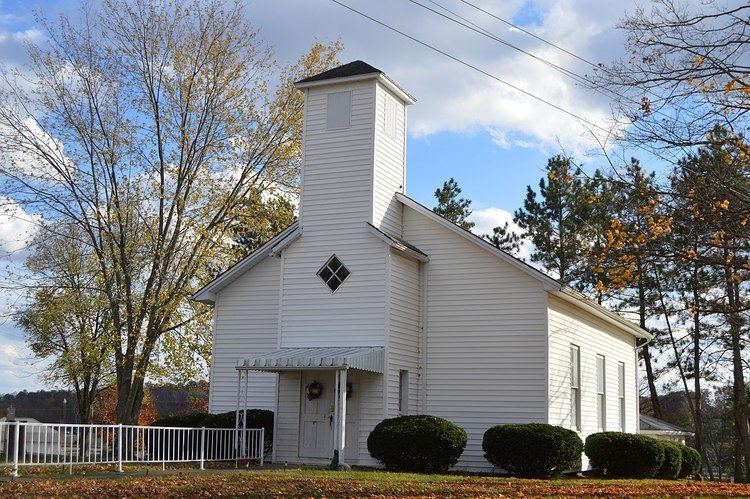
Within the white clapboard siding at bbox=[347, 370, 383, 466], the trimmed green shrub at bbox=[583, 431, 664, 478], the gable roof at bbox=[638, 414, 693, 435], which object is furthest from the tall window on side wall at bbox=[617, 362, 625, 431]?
the white clapboard siding at bbox=[347, 370, 383, 466]

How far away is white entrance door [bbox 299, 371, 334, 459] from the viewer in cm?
2155

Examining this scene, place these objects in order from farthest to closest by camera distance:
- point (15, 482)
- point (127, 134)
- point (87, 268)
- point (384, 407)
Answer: point (87, 268) < point (127, 134) < point (384, 407) < point (15, 482)

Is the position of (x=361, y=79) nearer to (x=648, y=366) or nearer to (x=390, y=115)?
(x=390, y=115)

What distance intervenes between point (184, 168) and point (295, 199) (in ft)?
14.2

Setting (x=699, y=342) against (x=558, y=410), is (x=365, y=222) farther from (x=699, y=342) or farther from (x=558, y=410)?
(x=699, y=342)

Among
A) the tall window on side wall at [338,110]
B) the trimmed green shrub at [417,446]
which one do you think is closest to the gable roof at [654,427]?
the trimmed green shrub at [417,446]

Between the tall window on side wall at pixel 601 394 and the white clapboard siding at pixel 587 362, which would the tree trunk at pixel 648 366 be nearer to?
the white clapboard siding at pixel 587 362

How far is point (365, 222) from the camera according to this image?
21.7 m

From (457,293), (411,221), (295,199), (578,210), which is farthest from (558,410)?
(578,210)

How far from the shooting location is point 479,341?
71.8ft

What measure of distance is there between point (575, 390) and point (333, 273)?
7431mm

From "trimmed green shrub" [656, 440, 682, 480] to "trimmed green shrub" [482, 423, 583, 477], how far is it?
14.9ft

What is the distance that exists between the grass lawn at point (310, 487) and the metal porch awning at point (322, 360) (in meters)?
2.68

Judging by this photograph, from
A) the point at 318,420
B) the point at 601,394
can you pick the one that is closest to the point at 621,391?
the point at 601,394
